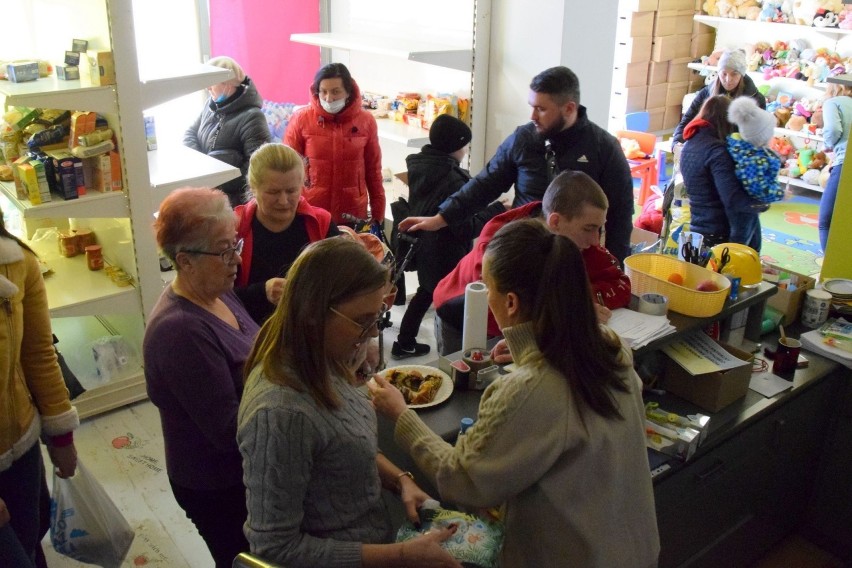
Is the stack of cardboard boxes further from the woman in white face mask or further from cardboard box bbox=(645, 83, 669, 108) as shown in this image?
the woman in white face mask

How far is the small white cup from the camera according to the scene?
10.5 ft

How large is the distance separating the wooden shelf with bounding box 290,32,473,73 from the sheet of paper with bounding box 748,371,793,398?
2.57 meters

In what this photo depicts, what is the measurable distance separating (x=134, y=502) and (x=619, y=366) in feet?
8.05

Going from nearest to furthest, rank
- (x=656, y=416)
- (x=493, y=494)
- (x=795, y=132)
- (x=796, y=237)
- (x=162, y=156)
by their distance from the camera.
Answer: (x=493, y=494) < (x=656, y=416) < (x=162, y=156) < (x=796, y=237) < (x=795, y=132)

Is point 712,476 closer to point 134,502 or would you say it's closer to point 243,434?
point 243,434

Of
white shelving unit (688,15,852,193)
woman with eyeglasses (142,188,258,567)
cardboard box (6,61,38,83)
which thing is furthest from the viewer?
white shelving unit (688,15,852,193)

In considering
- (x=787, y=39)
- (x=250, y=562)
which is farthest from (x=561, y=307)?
(x=787, y=39)

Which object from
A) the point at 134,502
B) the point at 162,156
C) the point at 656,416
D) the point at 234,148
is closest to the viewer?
the point at 656,416

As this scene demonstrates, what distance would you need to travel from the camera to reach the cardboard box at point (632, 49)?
845 cm

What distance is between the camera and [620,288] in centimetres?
259

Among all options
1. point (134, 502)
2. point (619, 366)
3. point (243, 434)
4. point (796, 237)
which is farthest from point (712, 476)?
point (796, 237)

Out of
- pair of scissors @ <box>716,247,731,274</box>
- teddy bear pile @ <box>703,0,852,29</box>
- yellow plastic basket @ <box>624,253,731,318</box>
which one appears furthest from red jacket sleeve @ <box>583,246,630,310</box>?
teddy bear pile @ <box>703,0,852,29</box>

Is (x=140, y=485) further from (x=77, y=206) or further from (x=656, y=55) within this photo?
(x=656, y=55)

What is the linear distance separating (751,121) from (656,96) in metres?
5.06
